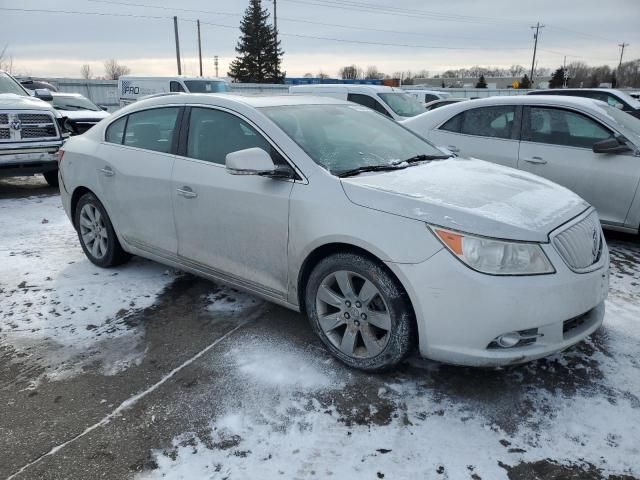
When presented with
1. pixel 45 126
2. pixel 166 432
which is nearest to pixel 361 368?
pixel 166 432

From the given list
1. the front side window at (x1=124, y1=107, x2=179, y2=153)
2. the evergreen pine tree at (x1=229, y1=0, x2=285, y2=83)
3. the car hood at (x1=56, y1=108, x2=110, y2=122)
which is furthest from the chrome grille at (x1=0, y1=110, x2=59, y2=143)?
the evergreen pine tree at (x1=229, y1=0, x2=285, y2=83)

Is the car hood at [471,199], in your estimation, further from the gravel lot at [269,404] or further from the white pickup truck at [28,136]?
the white pickup truck at [28,136]

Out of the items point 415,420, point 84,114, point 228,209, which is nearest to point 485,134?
point 228,209

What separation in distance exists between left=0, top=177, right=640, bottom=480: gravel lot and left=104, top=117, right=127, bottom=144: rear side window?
144 cm

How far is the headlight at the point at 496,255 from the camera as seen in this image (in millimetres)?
2498

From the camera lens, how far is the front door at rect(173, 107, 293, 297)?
3.20 m

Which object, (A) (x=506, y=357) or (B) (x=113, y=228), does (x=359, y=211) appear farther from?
(B) (x=113, y=228)

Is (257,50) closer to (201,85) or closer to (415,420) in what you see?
(201,85)

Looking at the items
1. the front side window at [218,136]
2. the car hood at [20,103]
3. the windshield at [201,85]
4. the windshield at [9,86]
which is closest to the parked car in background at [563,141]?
the front side window at [218,136]

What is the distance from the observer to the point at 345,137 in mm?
3572

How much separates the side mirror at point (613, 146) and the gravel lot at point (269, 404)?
5.64 feet

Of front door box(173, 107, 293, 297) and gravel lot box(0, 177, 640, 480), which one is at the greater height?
front door box(173, 107, 293, 297)

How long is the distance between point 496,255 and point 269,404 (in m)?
1.42

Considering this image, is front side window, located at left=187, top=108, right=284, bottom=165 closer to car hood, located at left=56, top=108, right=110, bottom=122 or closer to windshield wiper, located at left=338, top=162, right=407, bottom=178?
windshield wiper, located at left=338, top=162, right=407, bottom=178
